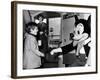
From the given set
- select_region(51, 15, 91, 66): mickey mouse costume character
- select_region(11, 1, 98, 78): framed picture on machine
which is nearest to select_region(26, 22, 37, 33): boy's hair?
select_region(11, 1, 98, 78): framed picture on machine

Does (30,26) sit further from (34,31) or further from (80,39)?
(80,39)

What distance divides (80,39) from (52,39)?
224mm

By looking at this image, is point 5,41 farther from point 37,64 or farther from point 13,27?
point 37,64

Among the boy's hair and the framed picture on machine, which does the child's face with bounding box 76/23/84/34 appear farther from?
the boy's hair

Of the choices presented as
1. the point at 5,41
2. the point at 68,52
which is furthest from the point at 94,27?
the point at 5,41

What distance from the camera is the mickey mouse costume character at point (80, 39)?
1.73 m

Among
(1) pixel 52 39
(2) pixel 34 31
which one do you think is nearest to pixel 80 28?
(1) pixel 52 39

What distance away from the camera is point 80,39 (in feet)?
5.77

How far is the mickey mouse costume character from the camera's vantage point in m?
1.73

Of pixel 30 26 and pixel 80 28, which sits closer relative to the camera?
pixel 30 26

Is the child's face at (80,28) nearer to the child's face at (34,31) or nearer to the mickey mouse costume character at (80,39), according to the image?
the mickey mouse costume character at (80,39)

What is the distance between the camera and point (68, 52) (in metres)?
1.72

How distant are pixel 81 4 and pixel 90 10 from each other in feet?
0.27

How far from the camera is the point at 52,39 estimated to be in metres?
1.67
